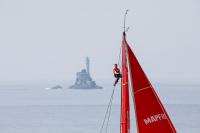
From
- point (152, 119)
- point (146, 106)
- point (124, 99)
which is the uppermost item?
Answer: point (124, 99)

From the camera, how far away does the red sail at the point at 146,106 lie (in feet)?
77.4

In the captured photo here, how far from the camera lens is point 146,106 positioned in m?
23.7

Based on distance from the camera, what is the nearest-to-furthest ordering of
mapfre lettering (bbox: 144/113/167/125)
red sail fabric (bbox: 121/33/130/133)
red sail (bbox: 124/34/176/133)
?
red sail fabric (bbox: 121/33/130/133) → red sail (bbox: 124/34/176/133) → mapfre lettering (bbox: 144/113/167/125)

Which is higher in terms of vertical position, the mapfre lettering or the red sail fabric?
the red sail fabric

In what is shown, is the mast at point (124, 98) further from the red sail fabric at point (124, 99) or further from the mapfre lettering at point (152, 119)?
the mapfre lettering at point (152, 119)

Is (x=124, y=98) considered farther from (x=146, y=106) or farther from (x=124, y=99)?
(x=146, y=106)

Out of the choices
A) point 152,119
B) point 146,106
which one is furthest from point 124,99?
point 152,119

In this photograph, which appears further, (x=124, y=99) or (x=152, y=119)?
(x=152, y=119)

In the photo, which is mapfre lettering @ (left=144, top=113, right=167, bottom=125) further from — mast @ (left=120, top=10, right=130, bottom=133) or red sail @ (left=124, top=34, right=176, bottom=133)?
mast @ (left=120, top=10, right=130, bottom=133)

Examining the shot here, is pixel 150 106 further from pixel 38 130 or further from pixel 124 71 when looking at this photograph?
pixel 38 130

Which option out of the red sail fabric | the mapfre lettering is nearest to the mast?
the red sail fabric

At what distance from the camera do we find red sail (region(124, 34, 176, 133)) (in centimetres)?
2359

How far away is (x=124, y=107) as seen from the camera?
23.0 m

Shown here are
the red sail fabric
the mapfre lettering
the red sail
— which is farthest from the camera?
the mapfre lettering
